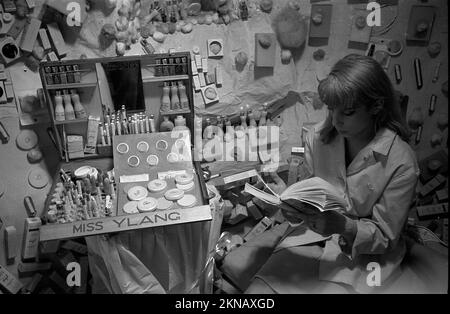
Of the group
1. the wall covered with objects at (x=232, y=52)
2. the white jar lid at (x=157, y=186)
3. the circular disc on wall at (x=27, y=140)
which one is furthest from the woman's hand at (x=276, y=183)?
the circular disc on wall at (x=27, y=140)

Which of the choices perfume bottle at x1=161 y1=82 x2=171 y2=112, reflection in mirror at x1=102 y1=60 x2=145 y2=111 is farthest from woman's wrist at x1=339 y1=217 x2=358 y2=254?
reflection in mirror at x1=102 y1=60 x2=145 y2=111

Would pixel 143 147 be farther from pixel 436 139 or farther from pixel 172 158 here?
pixel 436 139

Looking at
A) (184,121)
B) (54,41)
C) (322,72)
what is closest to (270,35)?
(322,72)

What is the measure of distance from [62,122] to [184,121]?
2.00 feet

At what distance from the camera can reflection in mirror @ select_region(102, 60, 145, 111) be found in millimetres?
2139

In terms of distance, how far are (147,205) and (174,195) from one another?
13 cm

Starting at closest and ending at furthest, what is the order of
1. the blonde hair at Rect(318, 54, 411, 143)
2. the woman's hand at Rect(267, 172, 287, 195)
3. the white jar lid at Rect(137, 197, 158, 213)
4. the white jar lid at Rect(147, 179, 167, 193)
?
1. the blonde hair at Rect(318, 54, 411, 143)
2. the white jar lid at Rect(137, 197, 158, 213)
3. the white jar lid at Rect(147, 179, 167, 193)
4. the woman's hand at Rect(267, 172, 287, 195)

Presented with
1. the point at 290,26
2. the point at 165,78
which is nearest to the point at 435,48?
the point at 290,26

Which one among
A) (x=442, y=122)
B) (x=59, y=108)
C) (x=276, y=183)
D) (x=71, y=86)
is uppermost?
(x=71, y=86)

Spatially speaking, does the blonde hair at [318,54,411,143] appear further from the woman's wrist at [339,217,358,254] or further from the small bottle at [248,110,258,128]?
the small bottle at [248,110,258,128]

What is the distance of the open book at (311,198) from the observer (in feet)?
4.96

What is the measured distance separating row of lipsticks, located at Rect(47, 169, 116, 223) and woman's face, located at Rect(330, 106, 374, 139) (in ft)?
3.42

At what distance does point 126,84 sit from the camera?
2174mm

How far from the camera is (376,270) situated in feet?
5.28
